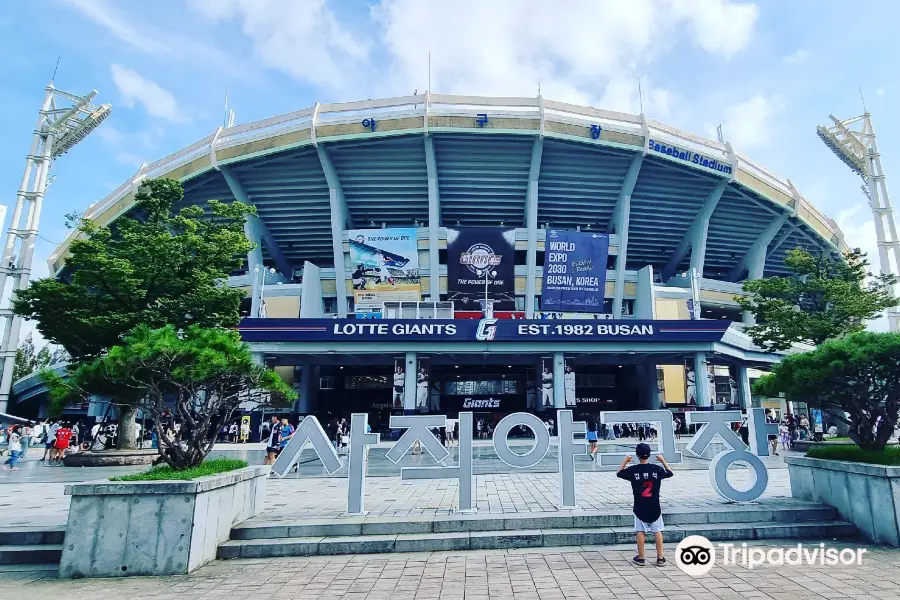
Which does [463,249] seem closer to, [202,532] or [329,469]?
[329,469]

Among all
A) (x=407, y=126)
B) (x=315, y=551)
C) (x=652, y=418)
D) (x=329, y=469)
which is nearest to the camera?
(x=315, y=551)

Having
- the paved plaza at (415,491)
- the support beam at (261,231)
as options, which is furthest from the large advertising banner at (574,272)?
the support beam at (261,231)

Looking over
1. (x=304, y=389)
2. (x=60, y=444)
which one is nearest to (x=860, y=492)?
(x=60, y=444)

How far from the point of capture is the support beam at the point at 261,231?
36.2 metres

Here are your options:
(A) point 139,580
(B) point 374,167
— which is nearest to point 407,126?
(B) point 374,167

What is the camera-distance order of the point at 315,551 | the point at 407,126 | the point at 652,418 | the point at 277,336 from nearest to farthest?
the point at 315,551 → the point at 652,418 → the point at 277,336 → the point at 407,126

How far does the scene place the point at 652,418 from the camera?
32.1 ft

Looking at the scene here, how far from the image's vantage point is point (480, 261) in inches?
1398

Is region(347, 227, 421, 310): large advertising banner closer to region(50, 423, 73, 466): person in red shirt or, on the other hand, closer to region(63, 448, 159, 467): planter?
region(50, 423, 73, 466): person in red shirt

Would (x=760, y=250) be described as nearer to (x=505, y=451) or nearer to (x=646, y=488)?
(x=505, y=451)

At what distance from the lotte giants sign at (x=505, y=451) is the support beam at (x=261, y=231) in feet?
104

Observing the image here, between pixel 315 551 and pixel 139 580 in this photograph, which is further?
pixel 315 551

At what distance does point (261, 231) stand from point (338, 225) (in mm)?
7401

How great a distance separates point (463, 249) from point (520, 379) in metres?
11.1
